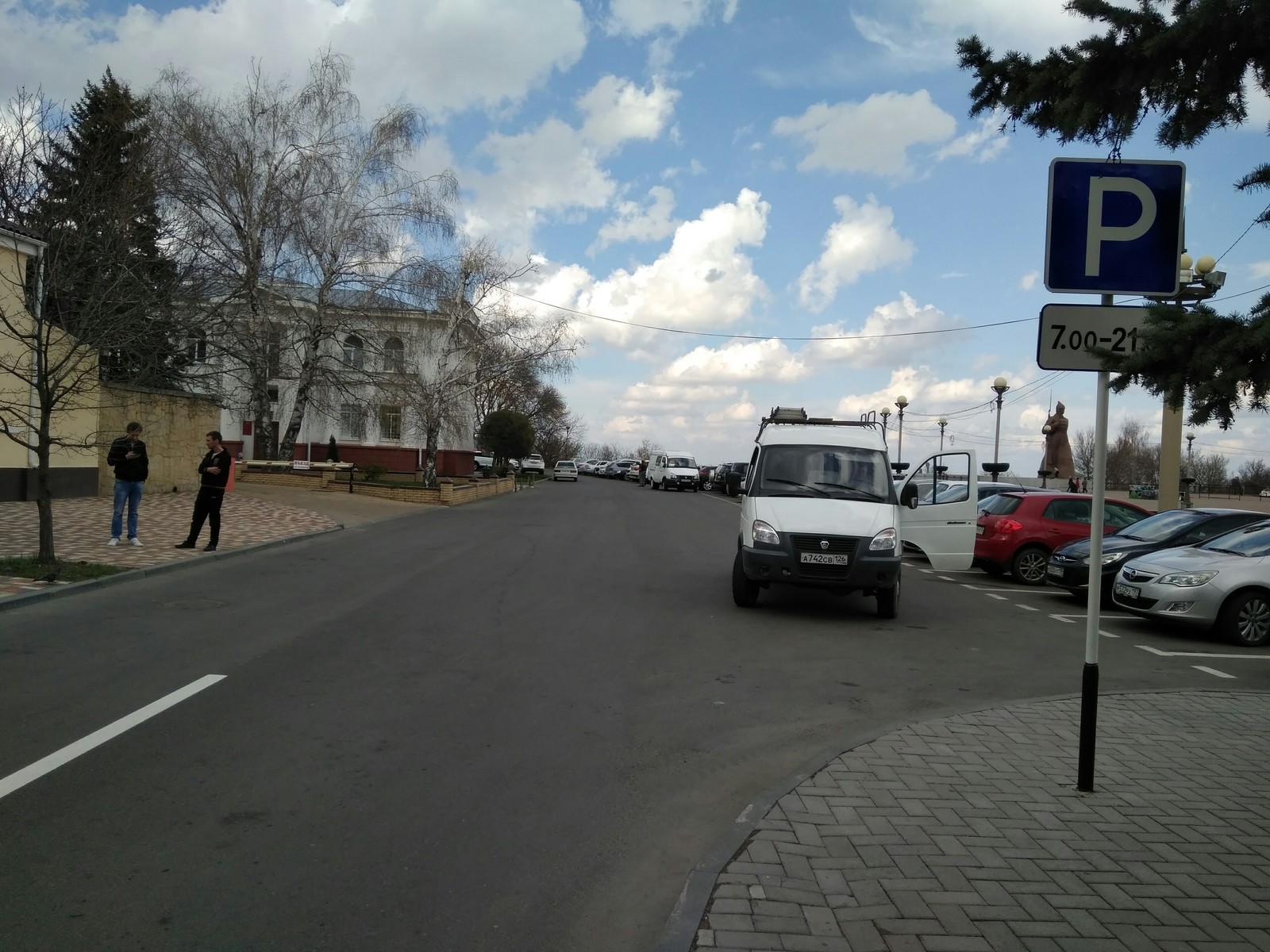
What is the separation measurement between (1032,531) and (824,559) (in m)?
6.71

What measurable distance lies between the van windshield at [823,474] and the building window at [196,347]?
2016 cm

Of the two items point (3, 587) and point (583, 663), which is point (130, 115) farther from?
point (583, 663)

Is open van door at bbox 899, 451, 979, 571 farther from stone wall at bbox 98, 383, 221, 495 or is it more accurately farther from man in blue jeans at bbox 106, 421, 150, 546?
stone wall at bbox 98, 383, 221, 495

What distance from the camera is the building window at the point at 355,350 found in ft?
108

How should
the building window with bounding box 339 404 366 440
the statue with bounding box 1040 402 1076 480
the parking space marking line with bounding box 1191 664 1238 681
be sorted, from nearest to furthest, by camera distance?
the parking space marking line with bounding box 1191 664 1238 681 → the statue with bounding box 1040 402 1076 480 → the building window with bounding box 339 404 366 440

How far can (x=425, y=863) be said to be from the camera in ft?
13.5

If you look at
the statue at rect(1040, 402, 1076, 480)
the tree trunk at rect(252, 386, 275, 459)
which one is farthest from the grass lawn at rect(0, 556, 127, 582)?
the statue at rect(1040, 402, 1076, 480)

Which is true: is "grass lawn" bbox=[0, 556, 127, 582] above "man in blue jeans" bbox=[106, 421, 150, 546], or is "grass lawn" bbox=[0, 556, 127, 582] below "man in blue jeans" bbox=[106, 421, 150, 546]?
below

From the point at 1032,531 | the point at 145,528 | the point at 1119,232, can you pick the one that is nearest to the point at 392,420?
the point at 145,528

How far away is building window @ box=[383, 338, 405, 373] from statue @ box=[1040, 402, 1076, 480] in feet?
70.9

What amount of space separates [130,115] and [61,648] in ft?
93.4

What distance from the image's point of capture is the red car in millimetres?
15641

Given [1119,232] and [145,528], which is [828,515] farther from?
[145,528]

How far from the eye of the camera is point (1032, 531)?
15.7m
